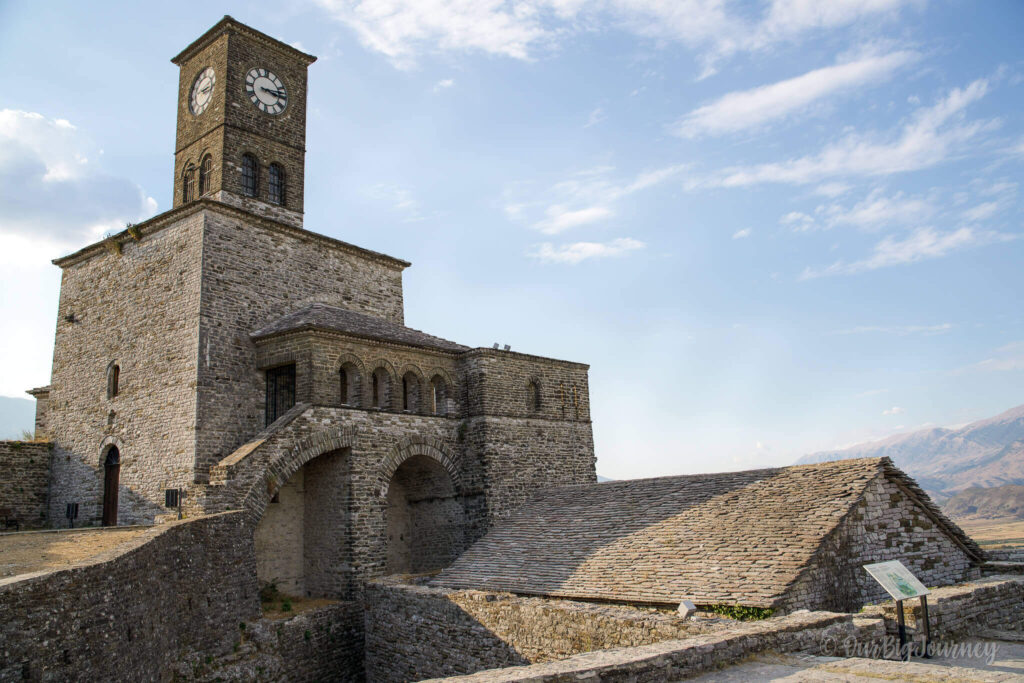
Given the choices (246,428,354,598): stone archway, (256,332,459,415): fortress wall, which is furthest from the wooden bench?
(256,332,459,415): fortress wall

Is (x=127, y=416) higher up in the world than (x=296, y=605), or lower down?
higher up

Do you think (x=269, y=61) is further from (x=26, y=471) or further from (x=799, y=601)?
(x=799, y=601)

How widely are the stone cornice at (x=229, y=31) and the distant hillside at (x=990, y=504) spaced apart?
11192cm

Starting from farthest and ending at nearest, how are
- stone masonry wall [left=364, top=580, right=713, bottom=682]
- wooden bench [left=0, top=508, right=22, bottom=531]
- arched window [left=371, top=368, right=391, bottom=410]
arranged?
wooden bench [left=0, top=508, right=22, bottom=531], arched window [left=371, top=368, right=391, bottom=410], stone masonry wall [left=364, top=580, right=713, bottom=682]

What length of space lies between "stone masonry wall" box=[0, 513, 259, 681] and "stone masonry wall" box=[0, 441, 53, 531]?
34.7 feet

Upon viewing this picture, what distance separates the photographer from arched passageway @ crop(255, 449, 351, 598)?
18.0 metres

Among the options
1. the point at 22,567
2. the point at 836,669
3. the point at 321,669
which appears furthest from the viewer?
the point at 321,669

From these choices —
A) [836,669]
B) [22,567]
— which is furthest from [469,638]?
[836,669]

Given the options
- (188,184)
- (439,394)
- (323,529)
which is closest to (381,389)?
(439,394)

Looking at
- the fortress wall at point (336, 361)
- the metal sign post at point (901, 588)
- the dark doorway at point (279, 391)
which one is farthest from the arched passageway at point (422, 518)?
the metal sign post at point (901, 588)

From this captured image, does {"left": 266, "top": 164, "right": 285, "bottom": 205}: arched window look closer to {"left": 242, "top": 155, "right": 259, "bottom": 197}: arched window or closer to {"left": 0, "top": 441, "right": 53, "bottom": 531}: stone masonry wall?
{"left": 242, "top": 155, "right": 259, "bottom": 197}: arched window

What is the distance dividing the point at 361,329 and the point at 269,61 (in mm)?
10054

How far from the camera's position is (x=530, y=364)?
75.7 feet

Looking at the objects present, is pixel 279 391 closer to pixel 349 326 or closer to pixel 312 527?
pixel 349 326
